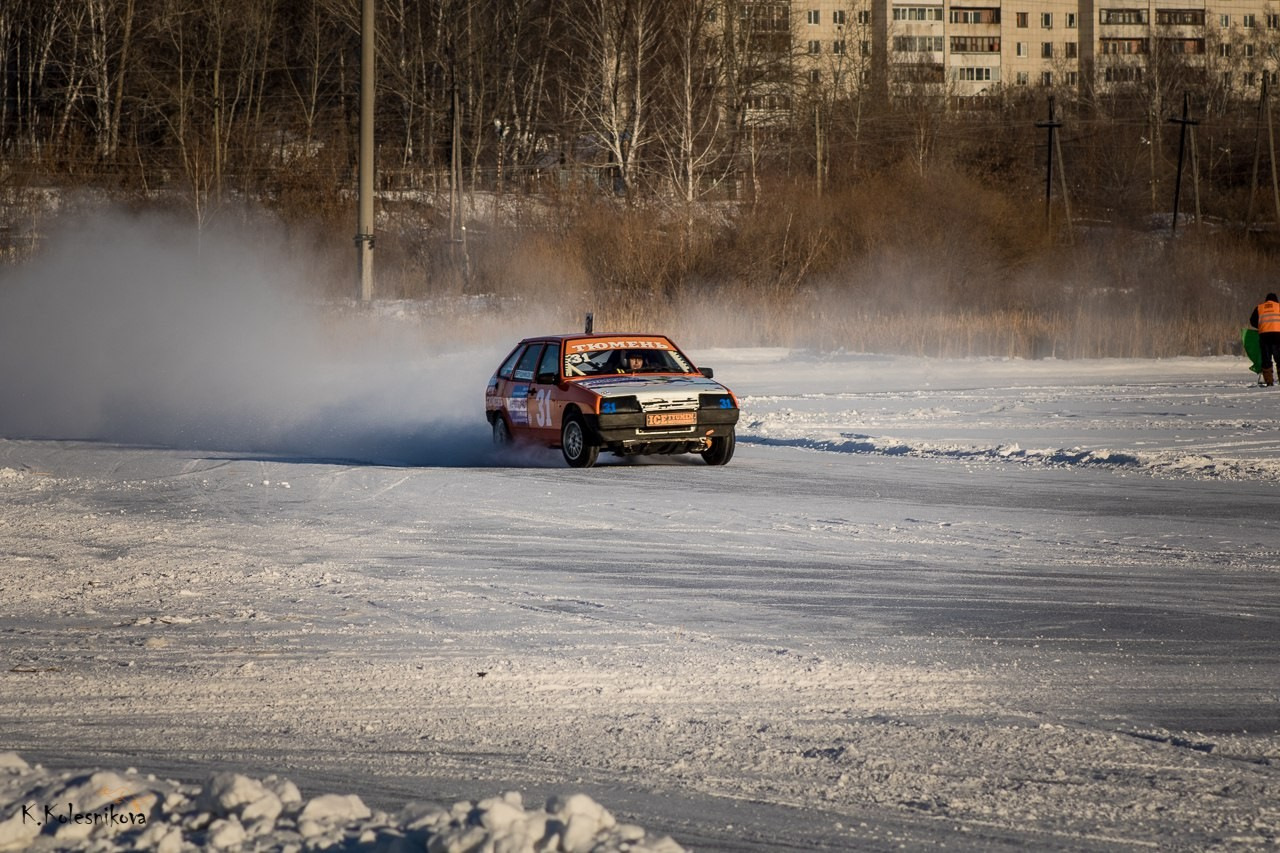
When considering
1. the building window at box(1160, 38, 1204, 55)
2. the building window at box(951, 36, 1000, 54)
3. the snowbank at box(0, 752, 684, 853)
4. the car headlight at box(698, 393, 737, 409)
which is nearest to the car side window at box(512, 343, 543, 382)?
the car headlight at box(698, 393, 737, 409)

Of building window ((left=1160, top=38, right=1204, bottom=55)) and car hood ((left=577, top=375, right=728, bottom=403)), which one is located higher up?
building window ((left=1160, top=38, right=1204, bottom=55))

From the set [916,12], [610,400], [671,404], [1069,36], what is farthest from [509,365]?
[1069,36]

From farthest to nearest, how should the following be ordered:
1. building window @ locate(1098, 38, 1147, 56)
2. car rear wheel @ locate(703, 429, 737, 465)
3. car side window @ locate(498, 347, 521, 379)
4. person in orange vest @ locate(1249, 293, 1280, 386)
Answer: building window @ locate(1098, 38, 1147, 56) < person in orange vest @ locate(1249, 293, 1280, 386) < car side window @ locate(498, 347, 521, 379) < car rear wheel @ locate(703, 429, 737, 465)

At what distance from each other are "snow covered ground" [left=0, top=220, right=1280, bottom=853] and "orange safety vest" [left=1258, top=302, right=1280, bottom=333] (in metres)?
8.60

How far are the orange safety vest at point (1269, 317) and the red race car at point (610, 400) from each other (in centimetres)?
1334

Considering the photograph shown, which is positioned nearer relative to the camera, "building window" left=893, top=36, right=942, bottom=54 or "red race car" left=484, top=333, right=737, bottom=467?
"red race car" left=484, top=333, right=737, bottom=467

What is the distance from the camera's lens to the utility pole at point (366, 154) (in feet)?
63.0

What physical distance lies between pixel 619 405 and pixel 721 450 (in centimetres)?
137

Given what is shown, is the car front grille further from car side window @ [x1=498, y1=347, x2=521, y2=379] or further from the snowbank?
the snowbank

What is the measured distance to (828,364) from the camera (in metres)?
30.6

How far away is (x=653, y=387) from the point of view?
50.6ft

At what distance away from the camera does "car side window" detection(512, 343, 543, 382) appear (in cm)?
1709

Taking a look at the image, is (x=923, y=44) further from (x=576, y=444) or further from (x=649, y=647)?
(x=649, y=647)

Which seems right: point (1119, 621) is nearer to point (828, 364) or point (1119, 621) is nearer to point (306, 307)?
point (828, 364)
